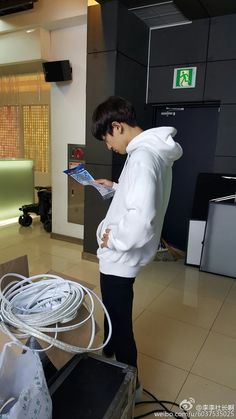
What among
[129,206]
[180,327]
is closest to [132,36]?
[129,206]

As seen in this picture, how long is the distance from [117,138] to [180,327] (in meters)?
1.65

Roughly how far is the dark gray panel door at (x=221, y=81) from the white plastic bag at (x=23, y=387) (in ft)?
10.8

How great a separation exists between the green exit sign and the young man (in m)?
2.49

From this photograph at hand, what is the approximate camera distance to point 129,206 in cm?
117

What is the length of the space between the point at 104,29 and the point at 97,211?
193 centimetres

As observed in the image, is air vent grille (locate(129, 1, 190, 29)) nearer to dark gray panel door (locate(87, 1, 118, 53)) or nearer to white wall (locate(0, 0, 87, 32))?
dark gray panel door (locate(87, 1, 118, 53))

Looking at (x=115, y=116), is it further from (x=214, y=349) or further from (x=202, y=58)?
(x=202, y=58)

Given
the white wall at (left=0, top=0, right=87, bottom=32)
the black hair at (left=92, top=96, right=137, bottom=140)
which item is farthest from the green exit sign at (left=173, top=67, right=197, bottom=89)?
the black hair at (left=92, top=96, right=137, bottom=140)

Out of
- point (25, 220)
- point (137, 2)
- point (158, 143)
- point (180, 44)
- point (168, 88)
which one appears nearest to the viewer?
point (158, 143)

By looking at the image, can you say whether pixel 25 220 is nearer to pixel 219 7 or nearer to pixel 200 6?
pixel 200 6

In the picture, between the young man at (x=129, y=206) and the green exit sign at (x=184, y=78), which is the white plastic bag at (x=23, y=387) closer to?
the young man at (x=129, y=206)

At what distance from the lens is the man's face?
1.34 m

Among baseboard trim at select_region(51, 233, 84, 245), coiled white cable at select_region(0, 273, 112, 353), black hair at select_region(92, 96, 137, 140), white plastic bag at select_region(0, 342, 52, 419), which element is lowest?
baseboard trim at select_region(51, 233, 84, 245)

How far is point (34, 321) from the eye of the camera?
1071mm
